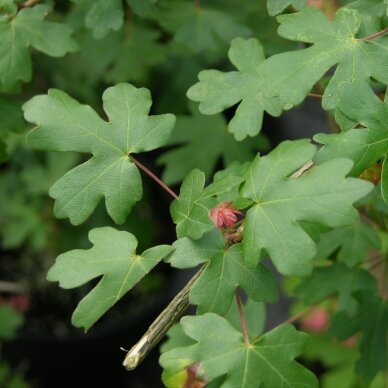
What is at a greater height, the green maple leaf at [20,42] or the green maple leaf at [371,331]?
the green maple leaf at [20,42]

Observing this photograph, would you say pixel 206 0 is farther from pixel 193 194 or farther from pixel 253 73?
pixel 193 194

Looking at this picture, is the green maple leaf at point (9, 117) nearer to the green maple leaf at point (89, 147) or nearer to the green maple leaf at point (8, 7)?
the green maple leaf at point (8, 7)

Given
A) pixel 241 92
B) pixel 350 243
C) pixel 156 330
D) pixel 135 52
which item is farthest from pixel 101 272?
pixel 135 52

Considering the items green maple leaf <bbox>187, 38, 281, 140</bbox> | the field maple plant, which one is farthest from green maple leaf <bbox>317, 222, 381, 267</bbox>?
green maple leaf <bbox>187, 38, 281, 140</bbox>

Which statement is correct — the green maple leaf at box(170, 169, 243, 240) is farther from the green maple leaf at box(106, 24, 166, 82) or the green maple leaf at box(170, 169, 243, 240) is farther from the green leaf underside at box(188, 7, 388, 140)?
the green maple leaf at box(106, 24, 166, 82)

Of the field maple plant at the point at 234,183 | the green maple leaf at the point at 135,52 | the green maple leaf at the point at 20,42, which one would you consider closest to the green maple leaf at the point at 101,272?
the field maple plant at the point at 234,183

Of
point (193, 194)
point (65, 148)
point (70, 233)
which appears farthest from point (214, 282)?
point (70, 233)
